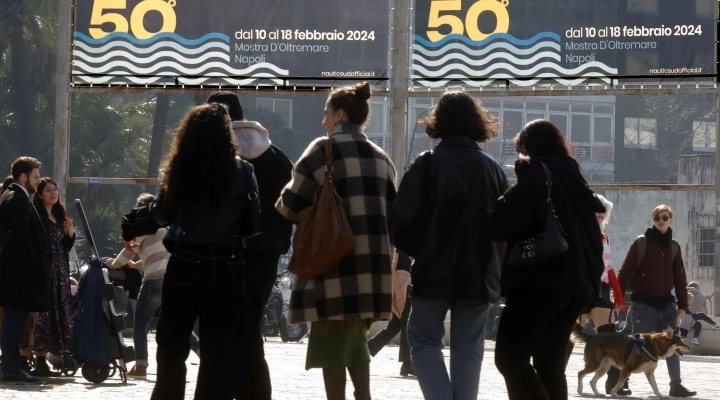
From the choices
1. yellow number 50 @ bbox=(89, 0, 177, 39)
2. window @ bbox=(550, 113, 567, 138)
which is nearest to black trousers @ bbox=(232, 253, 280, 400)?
yellow number 50 @ bbox=(89, 0, 177, 39)

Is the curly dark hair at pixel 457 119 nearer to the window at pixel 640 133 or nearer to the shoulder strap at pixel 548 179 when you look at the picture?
the shoulder strap at pixel 548 179

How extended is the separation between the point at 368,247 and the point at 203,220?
3.28 feet

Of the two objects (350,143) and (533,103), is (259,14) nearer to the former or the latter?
(350,143)

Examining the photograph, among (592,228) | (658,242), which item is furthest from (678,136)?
(592,228)

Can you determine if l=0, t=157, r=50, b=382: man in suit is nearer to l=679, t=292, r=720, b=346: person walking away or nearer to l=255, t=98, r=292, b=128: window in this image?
l=679, t=292, r=720, b=346: person walking away

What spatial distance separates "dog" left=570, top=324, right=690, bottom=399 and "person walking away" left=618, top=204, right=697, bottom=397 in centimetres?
23

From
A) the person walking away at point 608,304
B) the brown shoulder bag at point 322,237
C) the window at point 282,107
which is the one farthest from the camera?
the window at point 282,107

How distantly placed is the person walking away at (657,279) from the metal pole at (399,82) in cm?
699

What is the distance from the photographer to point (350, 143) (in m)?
7.08

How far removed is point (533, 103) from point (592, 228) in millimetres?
58112

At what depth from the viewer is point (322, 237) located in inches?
269

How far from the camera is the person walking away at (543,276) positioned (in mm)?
6781

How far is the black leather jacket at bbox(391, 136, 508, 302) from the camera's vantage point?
695 cm

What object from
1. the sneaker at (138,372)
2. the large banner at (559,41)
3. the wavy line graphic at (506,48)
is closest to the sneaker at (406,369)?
the sneaker at (138,372)
